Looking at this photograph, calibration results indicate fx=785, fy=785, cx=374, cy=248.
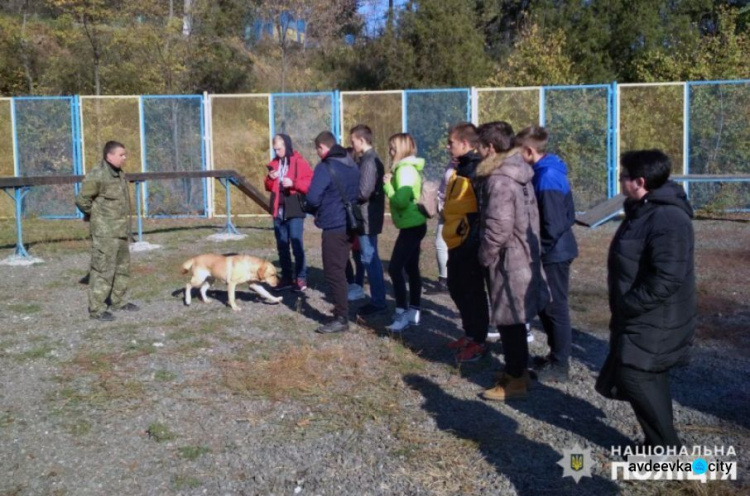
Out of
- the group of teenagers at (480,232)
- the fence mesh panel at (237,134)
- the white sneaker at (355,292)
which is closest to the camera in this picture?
the group of teenagers at (480,232)

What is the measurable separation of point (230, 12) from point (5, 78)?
298 inches

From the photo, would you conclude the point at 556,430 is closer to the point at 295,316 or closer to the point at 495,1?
the point at 295,316

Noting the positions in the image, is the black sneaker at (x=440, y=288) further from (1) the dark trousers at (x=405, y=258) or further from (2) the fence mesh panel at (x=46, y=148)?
(2) the fence mesh panel at (x=46, y=148)

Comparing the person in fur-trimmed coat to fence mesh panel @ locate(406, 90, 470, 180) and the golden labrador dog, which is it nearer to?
the golden labrador dog

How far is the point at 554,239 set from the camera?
5.59 meters

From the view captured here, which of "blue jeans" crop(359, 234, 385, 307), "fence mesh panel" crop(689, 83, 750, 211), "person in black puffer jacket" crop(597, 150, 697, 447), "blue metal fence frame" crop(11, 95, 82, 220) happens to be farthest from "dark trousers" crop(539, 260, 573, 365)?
"blue metal fence frame" crop(11, 95, 82, 220)

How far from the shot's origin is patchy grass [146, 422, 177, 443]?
15.6ft

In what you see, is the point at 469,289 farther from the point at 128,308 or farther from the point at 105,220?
the point at 128,308

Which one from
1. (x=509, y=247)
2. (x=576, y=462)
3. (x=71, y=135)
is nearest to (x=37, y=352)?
(x=509, y=247)

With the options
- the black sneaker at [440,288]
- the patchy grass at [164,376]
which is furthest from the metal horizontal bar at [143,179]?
the patchy grass at [164,376]

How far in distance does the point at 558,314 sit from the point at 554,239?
0.54 metres

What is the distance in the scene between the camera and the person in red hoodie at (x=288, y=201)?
28.5 feet

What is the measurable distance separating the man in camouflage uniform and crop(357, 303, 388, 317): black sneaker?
242 cm

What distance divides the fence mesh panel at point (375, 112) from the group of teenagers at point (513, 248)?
8.14 metres
